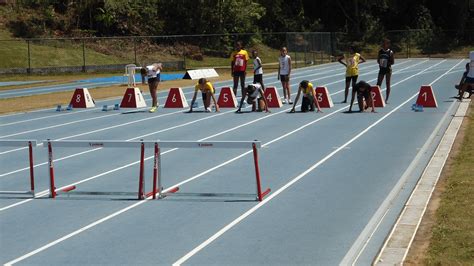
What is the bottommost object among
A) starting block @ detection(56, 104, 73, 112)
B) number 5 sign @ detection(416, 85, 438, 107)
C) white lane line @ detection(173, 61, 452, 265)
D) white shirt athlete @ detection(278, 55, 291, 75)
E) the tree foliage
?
white lane line @ detection(173, 61, 452, 265)

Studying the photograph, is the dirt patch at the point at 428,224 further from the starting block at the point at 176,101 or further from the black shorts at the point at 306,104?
the starting block at the point at 176,101

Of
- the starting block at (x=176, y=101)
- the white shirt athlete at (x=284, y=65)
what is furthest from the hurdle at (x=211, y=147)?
the white shirt athlete at (x=284, y=65)

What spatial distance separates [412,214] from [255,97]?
1419cm

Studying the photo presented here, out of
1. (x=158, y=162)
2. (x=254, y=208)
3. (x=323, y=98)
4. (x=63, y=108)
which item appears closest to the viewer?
(x=254, y=208)

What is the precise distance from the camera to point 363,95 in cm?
2214

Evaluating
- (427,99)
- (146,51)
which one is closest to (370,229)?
(427,99)

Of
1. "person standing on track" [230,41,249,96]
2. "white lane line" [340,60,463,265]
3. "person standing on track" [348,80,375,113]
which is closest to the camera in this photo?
"white lane line" [340,60,463,265]

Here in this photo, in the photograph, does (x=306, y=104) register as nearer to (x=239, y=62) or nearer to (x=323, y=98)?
(x=323, y=98)

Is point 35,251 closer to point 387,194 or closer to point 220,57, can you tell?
point 387,194

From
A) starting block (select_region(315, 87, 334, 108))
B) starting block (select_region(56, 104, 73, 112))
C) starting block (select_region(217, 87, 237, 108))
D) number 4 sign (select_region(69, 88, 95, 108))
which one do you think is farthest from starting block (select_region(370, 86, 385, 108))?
starting block (select_region(56, 104, 73, 112))

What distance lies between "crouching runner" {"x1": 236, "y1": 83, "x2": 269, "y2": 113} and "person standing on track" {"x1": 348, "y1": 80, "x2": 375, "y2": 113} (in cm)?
257

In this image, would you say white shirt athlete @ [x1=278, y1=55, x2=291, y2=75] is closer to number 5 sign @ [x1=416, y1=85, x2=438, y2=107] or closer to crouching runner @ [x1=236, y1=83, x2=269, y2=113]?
crouching runner @ [x1=236, y1=83, x2=269, y2=113]

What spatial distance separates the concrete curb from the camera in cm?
738

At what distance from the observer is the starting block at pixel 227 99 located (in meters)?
25.1
